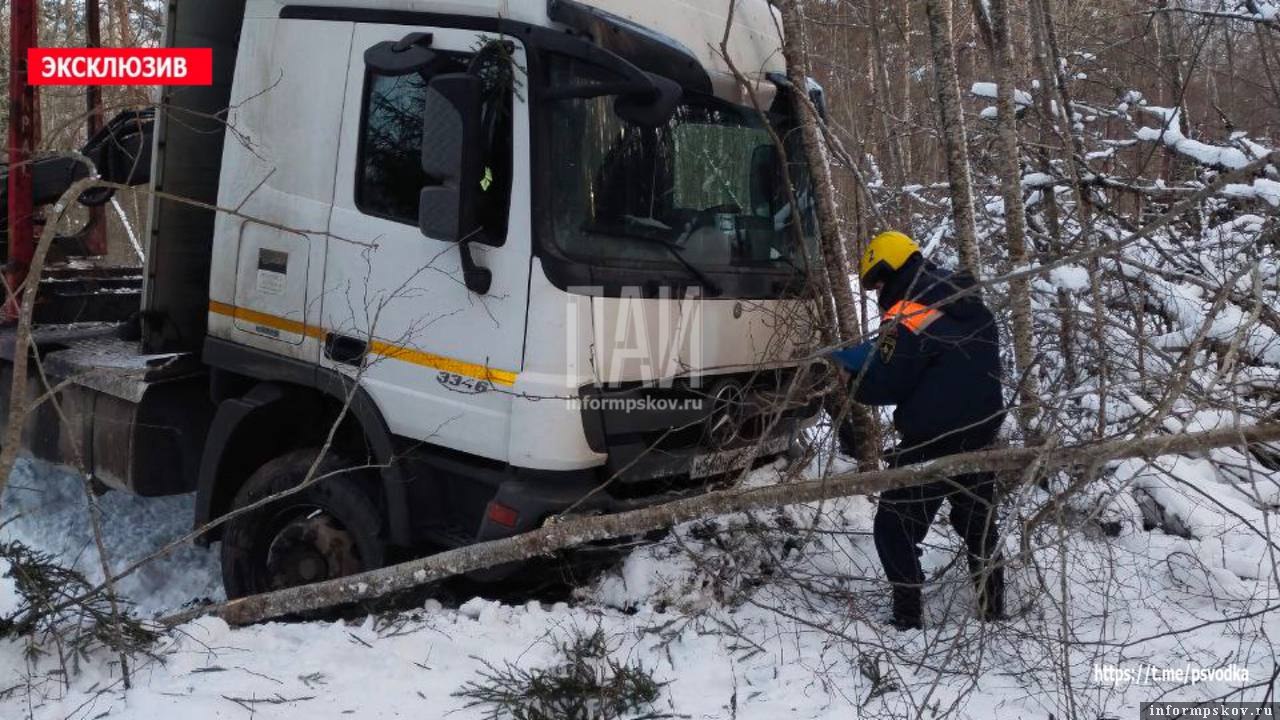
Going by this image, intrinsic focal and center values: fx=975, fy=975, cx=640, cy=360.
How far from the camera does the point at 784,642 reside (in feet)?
11.9

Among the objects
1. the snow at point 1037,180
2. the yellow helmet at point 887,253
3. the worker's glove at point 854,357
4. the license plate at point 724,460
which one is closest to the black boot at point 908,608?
the license plate at point 724,460

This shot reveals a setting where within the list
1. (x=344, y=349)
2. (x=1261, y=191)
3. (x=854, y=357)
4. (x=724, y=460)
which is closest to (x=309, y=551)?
(x=344, y=349)

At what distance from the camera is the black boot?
3760mm

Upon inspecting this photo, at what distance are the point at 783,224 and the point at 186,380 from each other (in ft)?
9.33

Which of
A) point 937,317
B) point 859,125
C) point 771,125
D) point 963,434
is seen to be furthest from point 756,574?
point 859,125

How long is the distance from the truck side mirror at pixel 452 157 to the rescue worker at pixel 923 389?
1564mm

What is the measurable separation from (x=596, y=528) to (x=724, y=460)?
809 millimetres

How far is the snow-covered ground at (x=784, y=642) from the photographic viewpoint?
3109 mm

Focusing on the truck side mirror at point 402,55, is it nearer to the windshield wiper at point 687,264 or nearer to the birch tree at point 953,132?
the windshield wiper at point 687,264

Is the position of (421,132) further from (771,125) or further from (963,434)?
(963,434)

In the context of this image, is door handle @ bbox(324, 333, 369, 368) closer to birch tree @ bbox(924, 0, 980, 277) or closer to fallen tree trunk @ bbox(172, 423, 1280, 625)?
fallen tree trunk @ bbox(172, 423, 1280, 625)

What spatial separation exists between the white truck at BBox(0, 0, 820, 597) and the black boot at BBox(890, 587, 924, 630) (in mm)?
858

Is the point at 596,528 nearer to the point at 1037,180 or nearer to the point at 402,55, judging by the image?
the point at 402,55

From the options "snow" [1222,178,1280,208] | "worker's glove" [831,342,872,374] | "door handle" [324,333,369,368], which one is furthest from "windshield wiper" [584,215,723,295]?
"snow" [1222,178,1280,208]
